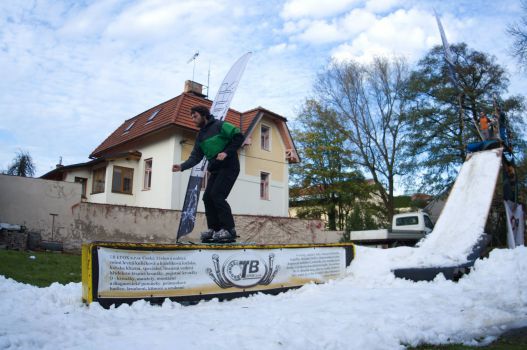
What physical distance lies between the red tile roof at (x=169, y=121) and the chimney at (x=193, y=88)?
342 mm

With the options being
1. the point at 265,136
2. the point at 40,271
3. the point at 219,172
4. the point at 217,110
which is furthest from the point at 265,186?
the point at 219,172

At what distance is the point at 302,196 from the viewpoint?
3797 cm

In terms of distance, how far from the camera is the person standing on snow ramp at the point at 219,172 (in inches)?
231

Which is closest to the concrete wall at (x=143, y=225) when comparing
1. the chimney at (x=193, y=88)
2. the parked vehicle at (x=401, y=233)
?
the parked vehicle at (x=401, y=233)

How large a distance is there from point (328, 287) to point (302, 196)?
32.3 meters

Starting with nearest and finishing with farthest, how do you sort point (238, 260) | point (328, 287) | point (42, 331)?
point (42, 331) → point (238, 260) → point (328, 287)

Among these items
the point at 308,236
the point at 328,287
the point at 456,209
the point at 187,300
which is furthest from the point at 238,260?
the point at 308,236

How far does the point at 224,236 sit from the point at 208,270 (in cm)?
83

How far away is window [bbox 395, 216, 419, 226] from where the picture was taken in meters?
19.7

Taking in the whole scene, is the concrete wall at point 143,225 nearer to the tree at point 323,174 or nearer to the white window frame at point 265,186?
the white window frame at point 265,186

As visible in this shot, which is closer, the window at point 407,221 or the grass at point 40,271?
the grass at point 40,271

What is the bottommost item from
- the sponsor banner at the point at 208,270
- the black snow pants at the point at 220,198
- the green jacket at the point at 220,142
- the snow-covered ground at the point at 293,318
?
the snow-covered ground at the point at 293,318

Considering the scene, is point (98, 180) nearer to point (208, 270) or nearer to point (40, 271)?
point (40, 271)

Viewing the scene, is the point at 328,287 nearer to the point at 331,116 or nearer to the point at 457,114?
the point at 457,114
